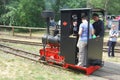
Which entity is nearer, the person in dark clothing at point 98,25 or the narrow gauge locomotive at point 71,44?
the narrow gauge locomotive at point 71,44

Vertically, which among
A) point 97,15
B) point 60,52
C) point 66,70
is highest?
point 97,15

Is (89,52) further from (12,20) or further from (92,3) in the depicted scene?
(92,3)

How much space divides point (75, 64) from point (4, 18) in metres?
20.8

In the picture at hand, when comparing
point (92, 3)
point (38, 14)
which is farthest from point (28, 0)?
point (92, 3)

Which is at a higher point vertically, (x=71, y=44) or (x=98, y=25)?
(x=98, y=25)

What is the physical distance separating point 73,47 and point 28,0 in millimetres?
19766

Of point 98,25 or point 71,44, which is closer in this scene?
point 71,44

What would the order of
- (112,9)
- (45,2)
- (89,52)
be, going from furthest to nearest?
1. (112,9)
2. (45,2)
3. (89,52)

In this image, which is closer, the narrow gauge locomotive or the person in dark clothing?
the narrow gauge locomotive

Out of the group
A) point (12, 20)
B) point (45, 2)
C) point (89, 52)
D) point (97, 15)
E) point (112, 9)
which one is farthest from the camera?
point (112, 9)

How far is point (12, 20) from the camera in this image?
28.7 metres

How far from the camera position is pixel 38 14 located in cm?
2980

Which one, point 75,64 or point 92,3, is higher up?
point 92,3

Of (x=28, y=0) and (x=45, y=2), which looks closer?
(x=28, y=0)
